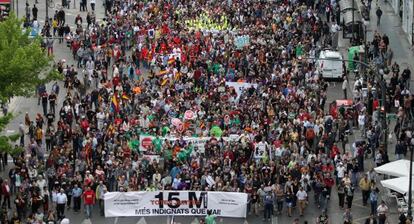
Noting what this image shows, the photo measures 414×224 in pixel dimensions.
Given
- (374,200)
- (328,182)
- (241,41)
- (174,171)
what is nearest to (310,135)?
(328,182)

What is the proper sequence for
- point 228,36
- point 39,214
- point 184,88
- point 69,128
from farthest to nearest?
point 228,36 < point 184,88 < point 69,128 < point 39,214

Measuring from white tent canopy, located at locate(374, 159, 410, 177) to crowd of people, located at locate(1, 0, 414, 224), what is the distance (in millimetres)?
518

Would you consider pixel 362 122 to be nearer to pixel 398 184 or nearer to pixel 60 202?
pixel 398 184

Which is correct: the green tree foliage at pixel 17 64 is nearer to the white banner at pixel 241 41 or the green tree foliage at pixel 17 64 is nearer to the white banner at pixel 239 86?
the white banner at pixel 239 86

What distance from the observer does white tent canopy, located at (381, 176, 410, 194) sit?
57.8m

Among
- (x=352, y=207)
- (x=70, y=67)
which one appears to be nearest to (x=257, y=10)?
(x=70, y=67)

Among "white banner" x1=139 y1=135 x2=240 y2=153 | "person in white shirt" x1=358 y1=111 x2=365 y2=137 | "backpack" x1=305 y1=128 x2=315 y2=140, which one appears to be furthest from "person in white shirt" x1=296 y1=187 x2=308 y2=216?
"person in white shirt" x1=358 y1=111 x2=365 y2=137

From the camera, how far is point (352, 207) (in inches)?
2340

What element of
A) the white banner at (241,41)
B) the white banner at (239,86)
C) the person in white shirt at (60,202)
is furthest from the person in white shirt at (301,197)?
the white banner at (241,41)

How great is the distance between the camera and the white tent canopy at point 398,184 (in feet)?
190

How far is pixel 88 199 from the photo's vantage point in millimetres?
58062

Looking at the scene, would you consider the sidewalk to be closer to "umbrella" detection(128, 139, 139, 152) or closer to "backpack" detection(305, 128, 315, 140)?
"backpack" detection(305, 128, 315, 140)

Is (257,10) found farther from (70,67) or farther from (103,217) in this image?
(103,217)

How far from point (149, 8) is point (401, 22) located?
52.3ft
